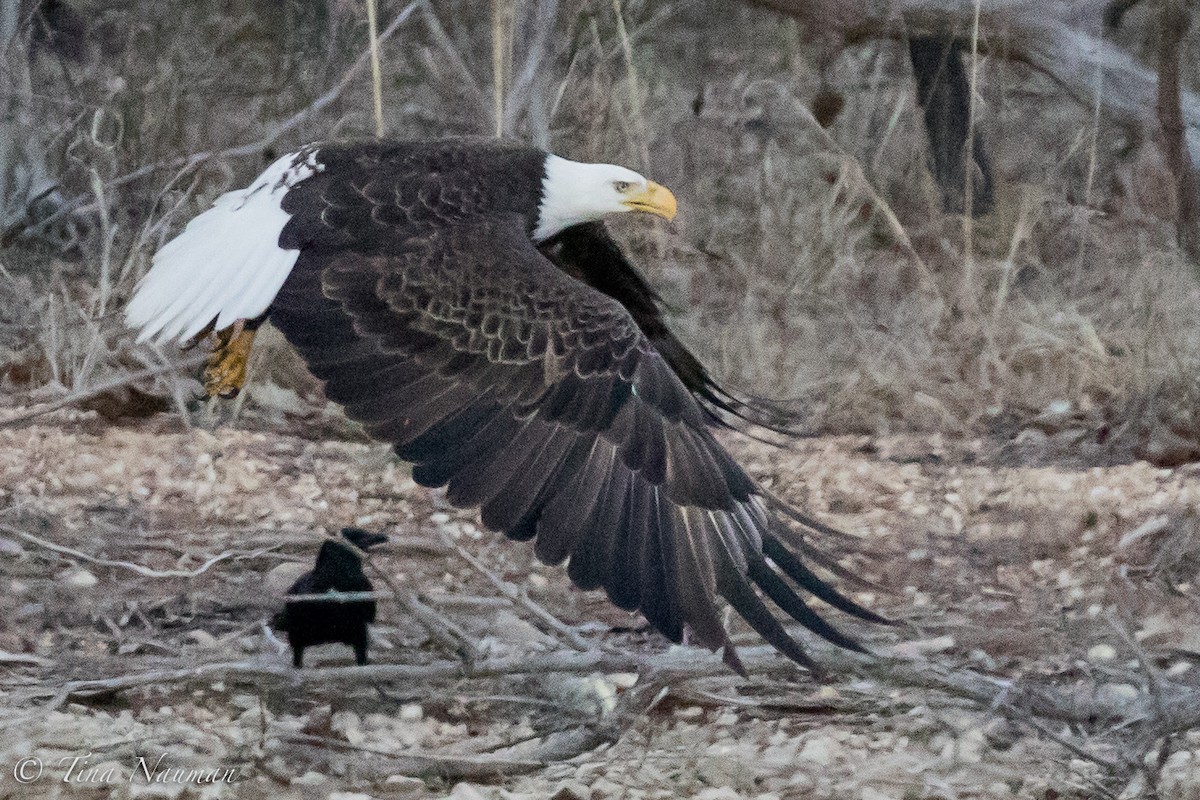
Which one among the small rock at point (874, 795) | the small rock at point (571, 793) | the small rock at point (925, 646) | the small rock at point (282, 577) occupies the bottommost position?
the small rock at point (571, 793)

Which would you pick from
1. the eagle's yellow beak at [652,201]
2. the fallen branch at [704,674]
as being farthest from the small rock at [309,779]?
the eagle's yellow beak at [652,201]

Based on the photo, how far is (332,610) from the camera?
2689 millimetres

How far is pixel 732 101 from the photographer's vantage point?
4750 millimetres

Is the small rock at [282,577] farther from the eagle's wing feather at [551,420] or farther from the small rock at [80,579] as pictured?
the eagle's wing feather at [551,420]

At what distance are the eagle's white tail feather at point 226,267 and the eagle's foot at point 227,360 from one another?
0.08m

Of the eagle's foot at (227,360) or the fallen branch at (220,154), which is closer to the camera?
the eagle's foot at (227,360)

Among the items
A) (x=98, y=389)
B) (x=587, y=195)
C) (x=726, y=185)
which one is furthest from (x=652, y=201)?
(x=726, y=185)

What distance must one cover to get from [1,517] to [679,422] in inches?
57.0

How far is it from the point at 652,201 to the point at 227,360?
81 centimetres

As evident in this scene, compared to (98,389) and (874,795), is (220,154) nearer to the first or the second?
(98,389)

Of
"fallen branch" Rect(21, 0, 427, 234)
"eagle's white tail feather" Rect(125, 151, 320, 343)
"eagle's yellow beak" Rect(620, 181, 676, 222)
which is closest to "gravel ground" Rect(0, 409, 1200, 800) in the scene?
"eagle's white tail feather" Rect(125, 151, 320, 343)

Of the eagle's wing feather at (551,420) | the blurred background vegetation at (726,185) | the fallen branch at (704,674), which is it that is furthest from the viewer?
the blurred background vegetation at (726,185)

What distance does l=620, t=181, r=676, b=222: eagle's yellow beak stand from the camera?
303cm

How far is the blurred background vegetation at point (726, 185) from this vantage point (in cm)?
364
